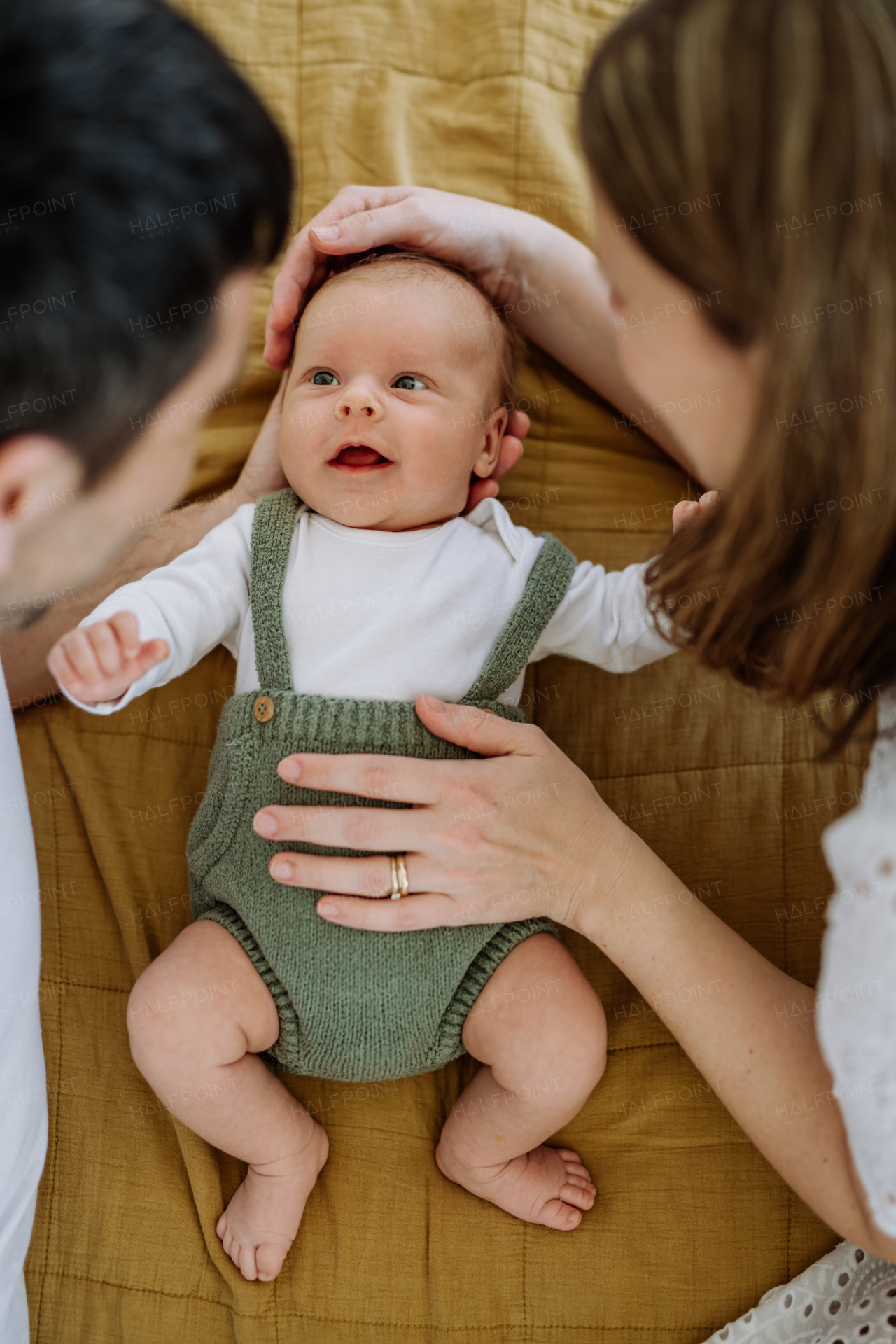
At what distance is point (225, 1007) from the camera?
108 cm

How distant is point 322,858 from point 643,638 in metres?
0.48

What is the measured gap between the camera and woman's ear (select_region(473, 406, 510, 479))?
1332mm

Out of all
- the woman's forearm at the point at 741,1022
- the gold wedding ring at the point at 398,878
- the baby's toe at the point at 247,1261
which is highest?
the gold wedding ring at the point at 398,878

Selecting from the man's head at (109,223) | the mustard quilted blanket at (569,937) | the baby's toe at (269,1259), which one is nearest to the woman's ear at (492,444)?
the mustard quilted blanket at (569,937)

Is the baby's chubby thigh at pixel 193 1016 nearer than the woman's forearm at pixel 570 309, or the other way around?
the baby's chubby thigh at pixel 193 1016

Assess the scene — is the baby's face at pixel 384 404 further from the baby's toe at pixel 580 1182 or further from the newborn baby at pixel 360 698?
the baby's toe at pixel 580 1182

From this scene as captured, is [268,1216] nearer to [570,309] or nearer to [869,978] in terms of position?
[869,978]

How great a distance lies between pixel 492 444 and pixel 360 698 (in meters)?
0.42

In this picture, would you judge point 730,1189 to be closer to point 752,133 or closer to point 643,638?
point 643,638

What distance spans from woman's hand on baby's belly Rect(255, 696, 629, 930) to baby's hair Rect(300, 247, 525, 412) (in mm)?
481

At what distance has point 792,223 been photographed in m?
0.63

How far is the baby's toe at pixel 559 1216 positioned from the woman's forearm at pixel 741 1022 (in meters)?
0.25

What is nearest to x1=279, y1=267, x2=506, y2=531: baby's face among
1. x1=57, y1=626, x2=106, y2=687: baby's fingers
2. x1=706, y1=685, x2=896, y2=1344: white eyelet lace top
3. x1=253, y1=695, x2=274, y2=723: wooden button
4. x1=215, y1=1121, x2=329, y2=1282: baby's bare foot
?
x1=253, y1=695, x2=274, y2=723: wooden button

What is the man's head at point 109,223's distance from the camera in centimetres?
55
